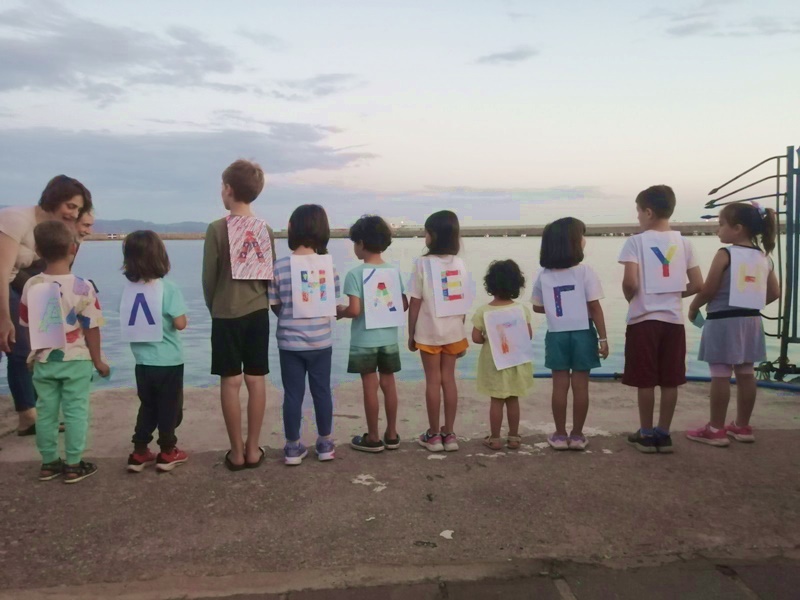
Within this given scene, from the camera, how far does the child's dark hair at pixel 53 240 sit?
374 cm

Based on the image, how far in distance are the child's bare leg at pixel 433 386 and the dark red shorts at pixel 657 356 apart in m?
1.26

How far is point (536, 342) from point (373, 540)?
9.53 meters

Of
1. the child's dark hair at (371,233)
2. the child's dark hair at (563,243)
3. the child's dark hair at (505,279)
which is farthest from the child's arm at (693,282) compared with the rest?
the child's dark hair at (371,233)

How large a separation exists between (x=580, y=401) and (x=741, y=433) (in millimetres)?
1135

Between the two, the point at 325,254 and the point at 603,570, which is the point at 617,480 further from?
the point at 325,254

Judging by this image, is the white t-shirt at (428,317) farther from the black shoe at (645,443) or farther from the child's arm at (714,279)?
the child's arm at (714,279)

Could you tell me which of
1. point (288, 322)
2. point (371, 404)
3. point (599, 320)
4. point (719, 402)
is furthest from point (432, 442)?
point (719, 402)

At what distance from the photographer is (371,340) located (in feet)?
13.9

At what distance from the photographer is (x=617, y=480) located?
3662 millimetres

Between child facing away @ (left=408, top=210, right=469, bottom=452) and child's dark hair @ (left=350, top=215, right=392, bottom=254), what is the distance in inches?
11.0

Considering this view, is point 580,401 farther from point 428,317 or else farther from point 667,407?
point 428,317

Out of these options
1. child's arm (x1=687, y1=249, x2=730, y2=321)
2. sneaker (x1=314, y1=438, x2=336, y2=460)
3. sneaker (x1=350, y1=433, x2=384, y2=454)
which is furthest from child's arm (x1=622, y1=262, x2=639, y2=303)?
sneaker (x1=314, y1=438, x2=336, y2=460)

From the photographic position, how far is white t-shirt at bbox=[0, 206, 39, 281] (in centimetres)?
403

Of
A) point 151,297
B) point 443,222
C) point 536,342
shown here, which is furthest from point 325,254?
point 536,342
